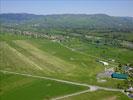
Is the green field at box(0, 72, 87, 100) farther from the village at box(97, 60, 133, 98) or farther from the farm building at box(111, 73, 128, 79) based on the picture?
the farm building at box(111, 73, 128, 79)

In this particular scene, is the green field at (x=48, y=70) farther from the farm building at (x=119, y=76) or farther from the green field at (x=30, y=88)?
the farm building at (x=119, y=76)

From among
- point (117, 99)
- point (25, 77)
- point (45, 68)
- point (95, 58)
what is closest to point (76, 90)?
point (117, 99)

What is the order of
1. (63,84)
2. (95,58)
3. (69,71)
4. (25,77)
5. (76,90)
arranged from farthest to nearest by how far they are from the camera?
(95,58), (69,71), (25,77), (63,84), (76,90)

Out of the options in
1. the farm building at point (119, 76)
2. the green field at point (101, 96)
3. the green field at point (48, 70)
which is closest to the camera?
the green field at point (101, 96)

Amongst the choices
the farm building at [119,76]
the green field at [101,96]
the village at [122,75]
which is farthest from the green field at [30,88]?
the farm building at [119,76]

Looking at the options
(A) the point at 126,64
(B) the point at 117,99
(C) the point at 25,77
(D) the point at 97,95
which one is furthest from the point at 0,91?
(A) the point at 126,64

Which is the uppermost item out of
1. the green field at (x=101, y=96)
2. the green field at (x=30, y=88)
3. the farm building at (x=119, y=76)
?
the farm building at (x=119, y=76)

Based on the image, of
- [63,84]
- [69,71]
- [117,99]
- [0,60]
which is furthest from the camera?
[0,60]

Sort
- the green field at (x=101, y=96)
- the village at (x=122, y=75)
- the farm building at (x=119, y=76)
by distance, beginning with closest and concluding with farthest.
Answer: the green field at (x=101, y=96) → the village at (x=122, y=75) → the farm building at (x=119, y=76)

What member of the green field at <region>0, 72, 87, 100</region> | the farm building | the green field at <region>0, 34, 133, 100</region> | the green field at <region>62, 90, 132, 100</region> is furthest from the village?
the green field at <region>0, 72, 87, 100</region>

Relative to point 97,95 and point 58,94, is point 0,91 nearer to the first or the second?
point 58,94

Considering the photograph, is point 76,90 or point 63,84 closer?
point 76,90
